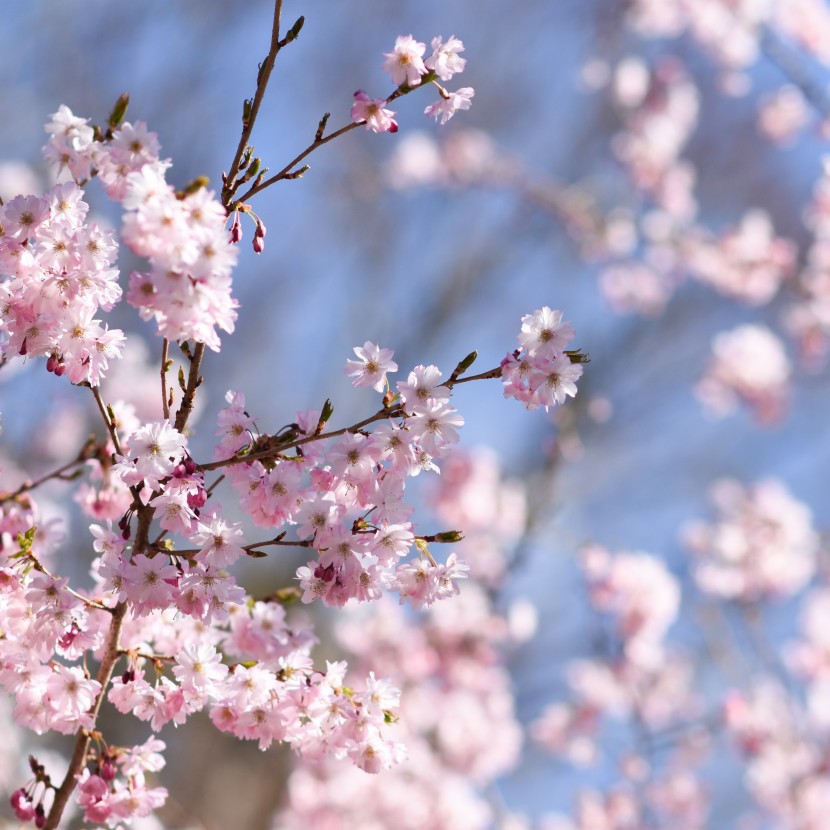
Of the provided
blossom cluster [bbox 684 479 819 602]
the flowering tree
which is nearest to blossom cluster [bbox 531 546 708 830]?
blossom cluster [bbox 684 479 819 602]

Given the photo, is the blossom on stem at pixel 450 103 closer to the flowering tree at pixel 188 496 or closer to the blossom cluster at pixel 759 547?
the flowering tree at pixel 188 496

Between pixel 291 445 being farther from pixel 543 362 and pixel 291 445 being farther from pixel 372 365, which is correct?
pixel 543 362

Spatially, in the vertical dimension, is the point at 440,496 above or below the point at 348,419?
below

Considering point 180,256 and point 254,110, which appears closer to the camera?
point 180,256

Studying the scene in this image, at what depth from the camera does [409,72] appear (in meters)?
Result: 1.85

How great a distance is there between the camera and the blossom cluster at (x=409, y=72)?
6.05ft

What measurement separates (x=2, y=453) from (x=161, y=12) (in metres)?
5.26

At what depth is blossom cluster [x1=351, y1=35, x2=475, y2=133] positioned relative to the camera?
1843 mm

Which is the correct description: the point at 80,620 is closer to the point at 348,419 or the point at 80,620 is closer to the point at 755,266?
the point at 755,266

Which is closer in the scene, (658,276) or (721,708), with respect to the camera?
(721,708)

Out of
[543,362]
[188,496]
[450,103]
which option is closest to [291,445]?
[188,496]

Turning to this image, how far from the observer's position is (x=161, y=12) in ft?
30.5

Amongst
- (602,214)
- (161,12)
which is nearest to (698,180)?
(602,214)

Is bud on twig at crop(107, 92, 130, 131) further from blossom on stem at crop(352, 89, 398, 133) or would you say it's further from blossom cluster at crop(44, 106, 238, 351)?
blossom on stem at crop(352, 89, 398, 133)
